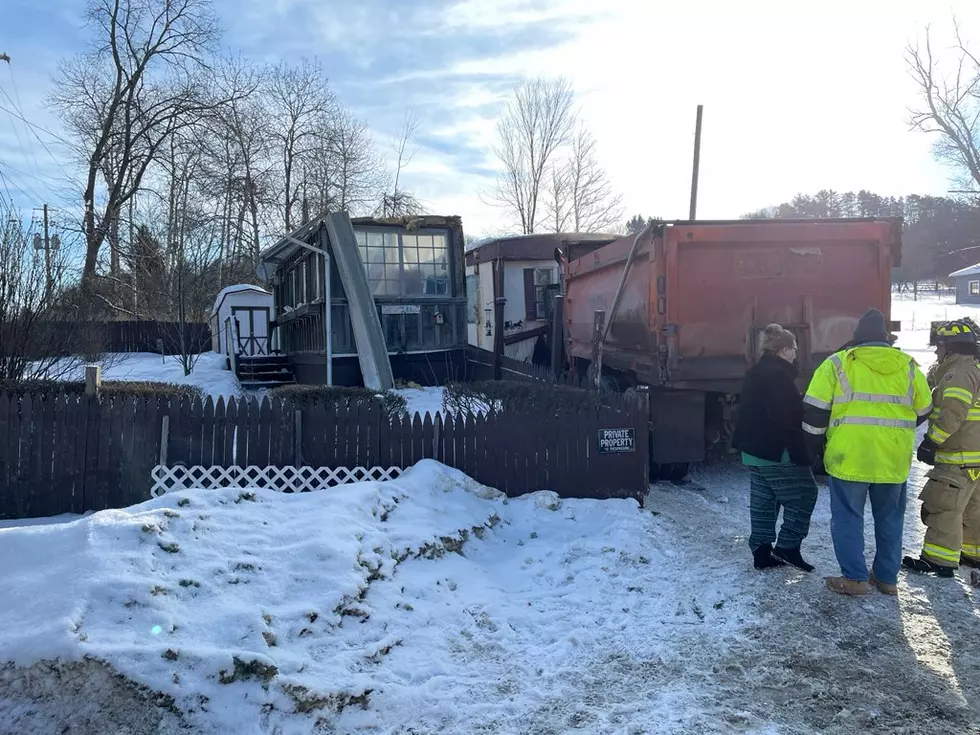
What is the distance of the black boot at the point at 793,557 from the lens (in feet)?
16.6

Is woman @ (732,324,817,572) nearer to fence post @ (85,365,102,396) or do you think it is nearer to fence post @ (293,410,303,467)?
fence post @ (293,410,303,467)

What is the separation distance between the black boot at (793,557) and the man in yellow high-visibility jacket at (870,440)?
0.37 m

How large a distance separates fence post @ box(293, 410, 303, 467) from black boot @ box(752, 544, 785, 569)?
14.2 ft

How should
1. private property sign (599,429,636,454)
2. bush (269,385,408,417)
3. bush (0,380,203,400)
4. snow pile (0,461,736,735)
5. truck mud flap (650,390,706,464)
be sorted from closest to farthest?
snow pile (0,461,736,735)
private property sign (599,429,636,454)
truck mud flap (650,390,706,464)
bush (0,380,203,400)
bush (269,385,408,417)

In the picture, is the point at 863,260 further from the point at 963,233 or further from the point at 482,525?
the point at 963,233

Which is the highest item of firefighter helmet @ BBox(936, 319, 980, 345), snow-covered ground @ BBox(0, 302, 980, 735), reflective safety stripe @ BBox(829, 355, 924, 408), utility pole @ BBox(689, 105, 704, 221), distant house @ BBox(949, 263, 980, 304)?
utility pole @ BBox(689, 105, 704, 221)

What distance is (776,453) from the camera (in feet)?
16.2

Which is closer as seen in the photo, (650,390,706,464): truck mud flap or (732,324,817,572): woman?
(732,324,817,572): woman

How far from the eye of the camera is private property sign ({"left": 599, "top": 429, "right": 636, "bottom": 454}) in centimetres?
705

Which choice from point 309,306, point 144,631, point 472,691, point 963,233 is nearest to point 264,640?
point 144,631

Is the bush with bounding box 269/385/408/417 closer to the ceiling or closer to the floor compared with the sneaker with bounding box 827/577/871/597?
closer to the ceiling

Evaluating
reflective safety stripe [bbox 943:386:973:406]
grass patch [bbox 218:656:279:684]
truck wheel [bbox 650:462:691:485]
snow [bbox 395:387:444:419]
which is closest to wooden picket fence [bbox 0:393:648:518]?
truck wheel [bbox 650:462:691:485]

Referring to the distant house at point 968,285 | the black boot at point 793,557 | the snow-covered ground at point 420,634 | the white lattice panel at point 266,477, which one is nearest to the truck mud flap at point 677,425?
Answer: the snow-covered ground at point 420,634

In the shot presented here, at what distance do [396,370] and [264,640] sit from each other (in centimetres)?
1449
